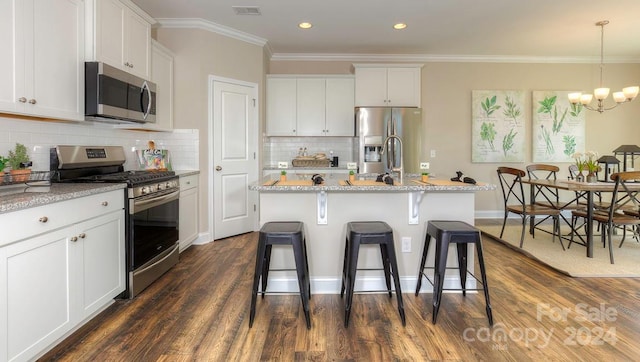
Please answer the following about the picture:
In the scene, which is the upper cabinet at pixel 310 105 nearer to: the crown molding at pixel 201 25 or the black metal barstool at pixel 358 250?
the crown molding at pixel 201 25

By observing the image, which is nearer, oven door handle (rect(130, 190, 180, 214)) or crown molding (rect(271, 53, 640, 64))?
oven door handle (rect(130, 190, 180, 214))

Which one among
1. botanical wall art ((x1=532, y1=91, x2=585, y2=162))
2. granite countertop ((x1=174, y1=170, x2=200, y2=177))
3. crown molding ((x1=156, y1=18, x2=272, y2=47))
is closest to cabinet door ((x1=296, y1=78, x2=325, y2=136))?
crown molding ((x1=156, y1=18, x2=272, y2=47))

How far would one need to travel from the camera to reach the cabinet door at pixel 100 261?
6.91 feet

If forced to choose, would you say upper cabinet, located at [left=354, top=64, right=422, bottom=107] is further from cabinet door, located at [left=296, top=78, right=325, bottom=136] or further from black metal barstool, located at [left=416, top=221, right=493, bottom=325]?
black metal barstool, located at [left=416, top=221, right=493, bottom=325]

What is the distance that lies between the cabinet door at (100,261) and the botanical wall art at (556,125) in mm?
6006

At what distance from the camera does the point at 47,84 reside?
86.9 inches

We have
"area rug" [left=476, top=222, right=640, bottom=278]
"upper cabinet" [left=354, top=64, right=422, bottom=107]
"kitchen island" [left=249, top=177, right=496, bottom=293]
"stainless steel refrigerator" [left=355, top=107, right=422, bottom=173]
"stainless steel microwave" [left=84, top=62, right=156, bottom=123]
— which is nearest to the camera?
"stainless steel microwave" [left=84, top=62, right=156, bottom=123]

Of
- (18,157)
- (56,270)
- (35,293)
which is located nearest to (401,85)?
(18,157)

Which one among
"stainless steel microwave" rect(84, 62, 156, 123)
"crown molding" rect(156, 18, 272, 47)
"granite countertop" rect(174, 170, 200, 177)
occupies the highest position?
"crown molding" rect(156, 18, 272, 47)

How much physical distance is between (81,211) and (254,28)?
321 centimetres

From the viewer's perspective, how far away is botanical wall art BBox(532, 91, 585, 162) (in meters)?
5.68

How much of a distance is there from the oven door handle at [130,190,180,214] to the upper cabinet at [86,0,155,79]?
1117mm

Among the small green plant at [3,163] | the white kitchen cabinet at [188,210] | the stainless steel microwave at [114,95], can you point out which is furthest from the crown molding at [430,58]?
the small green plant at [3,163]

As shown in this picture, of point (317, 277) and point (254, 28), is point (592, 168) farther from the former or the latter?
point (254, 28)
